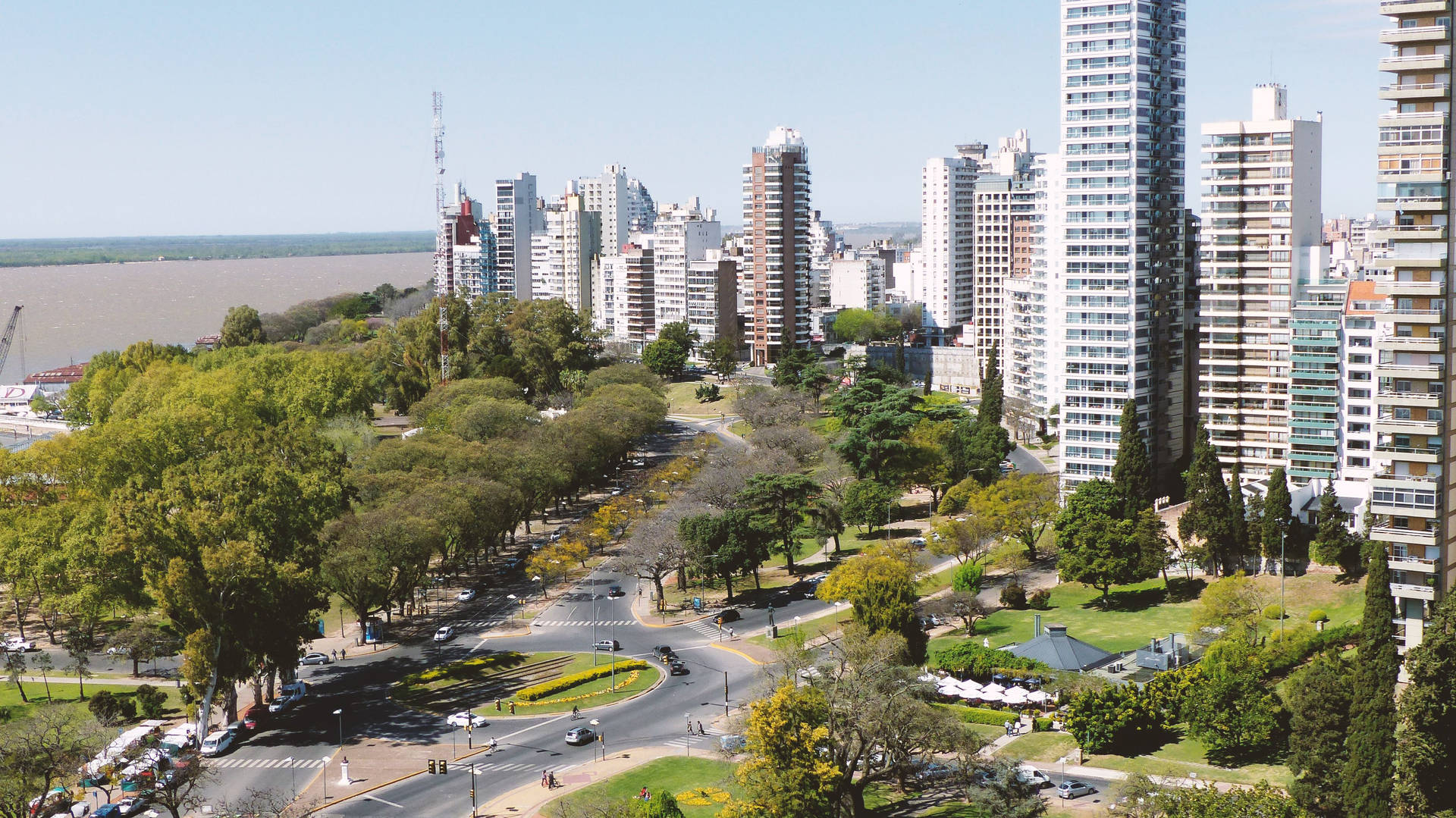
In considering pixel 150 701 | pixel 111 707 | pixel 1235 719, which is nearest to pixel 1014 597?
pixel 1235 719

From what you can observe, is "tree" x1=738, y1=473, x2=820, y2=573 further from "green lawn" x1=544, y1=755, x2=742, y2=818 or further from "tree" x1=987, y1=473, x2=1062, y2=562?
"green lawn" x1=544, y1=755, x2=742, y2=818

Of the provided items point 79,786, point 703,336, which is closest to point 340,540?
point 79,786

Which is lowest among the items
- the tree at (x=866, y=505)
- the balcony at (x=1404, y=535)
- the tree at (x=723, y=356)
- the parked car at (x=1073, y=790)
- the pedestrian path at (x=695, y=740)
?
the pedestrian path at (x=695, y=740)

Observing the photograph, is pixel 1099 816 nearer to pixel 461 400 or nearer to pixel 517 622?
pixel 517 622

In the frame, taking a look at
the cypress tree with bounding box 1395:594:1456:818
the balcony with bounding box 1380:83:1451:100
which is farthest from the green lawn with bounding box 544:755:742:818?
the balcony with bounding box 1380:83:1451:100

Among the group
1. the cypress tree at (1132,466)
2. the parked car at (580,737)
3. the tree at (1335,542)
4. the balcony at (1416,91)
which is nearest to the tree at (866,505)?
the cypress tree at (1132,466)

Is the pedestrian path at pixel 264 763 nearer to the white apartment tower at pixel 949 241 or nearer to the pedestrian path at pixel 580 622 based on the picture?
the pedestrian path at pixel 580 622
